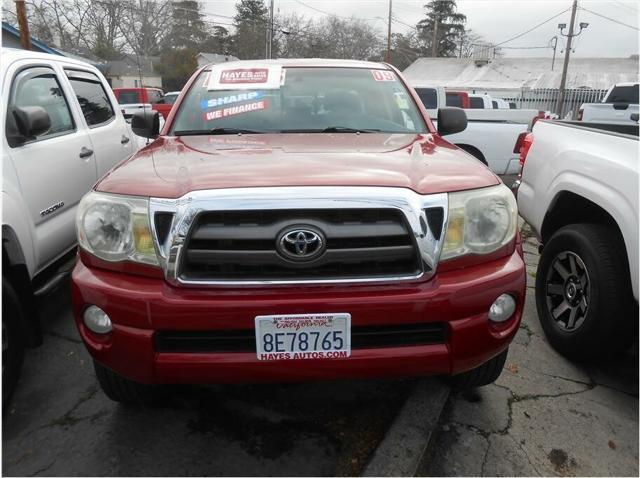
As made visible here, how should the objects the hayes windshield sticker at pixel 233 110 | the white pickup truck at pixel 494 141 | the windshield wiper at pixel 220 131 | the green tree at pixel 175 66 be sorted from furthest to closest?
1. the green tree at pixel 175 66
2. the white pickup truck at pixel 494 141
3. the hayes windshield sticker at pixel 233 110
4. the windshield wiper at pixel 220 131

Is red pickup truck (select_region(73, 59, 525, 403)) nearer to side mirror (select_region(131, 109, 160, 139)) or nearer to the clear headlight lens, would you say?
the clear headlight lens

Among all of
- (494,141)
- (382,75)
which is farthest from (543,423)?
(494,141)

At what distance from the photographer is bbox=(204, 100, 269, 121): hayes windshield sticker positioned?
118 inches

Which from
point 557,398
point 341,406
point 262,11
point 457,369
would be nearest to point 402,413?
point 341,406

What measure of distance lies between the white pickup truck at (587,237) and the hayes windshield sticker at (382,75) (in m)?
1.15

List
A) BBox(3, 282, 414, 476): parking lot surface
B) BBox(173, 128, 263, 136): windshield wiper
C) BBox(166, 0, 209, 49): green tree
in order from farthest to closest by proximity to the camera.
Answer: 1. BBox(166, 0, 209, 49): green tree
2. BBox(173, 128, 263, 136): windshield wiper
3. BBox(3, 282, 414, 476): parking lot surface

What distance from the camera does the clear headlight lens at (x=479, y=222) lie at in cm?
188

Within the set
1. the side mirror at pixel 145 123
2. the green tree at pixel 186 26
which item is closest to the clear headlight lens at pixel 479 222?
the side mirror at pixel 145 123

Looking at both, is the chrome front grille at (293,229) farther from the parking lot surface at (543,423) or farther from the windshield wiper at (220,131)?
the windshield wiper at (220,131)

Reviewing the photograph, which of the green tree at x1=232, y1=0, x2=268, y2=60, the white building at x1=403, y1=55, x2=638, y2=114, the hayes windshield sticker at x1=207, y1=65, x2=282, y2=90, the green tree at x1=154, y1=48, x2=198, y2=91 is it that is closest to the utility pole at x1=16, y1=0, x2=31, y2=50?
the hayes windshield sticker at x1=207, y1=65, x2=282, y2=90

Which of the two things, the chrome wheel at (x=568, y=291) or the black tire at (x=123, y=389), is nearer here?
the black tire at (x=123, y=389)

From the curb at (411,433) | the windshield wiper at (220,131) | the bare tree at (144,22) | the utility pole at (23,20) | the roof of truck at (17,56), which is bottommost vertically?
the curb at (411,433)

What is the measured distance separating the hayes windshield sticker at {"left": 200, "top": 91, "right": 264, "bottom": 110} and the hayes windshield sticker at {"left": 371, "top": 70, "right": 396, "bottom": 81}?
84 centimetres

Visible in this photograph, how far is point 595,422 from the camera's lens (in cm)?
237
